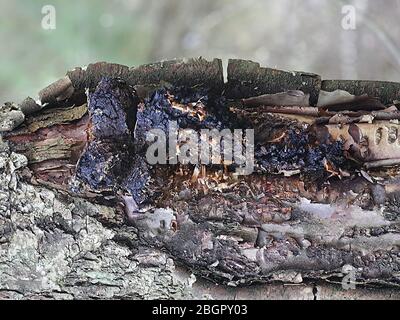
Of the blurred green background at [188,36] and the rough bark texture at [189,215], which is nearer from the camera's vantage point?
the rough bark texture at [189,215]

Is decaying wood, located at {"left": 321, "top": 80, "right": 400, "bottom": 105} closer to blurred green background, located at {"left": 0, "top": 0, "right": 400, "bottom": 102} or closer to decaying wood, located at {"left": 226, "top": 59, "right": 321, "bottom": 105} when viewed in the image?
decaying wood, located at {"left": 226, "top": 59, "right": 321, "bottom": 105}

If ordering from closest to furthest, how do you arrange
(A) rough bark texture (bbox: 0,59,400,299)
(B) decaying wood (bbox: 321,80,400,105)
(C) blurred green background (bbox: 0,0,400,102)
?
1. (A) rough bark texture (bbox: 0,59,400,299)
2. (B) decaying wood (bbox: 321,80,400,105)
3. (C) blurred green background (bbox: 0,0,400,102)

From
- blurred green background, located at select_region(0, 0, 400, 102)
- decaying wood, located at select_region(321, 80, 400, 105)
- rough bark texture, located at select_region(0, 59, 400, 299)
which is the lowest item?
rough bark texture, located at select_region(0, 59, 400, 299)

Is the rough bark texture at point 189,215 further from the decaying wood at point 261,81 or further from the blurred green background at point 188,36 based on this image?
the blurred green background at point 188,36

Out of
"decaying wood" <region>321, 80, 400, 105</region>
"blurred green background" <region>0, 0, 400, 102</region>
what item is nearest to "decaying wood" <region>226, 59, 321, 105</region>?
"decaying wood" <region>321, 80, 400, 105</region>

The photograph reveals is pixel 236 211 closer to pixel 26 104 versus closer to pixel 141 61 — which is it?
pixel 26 104

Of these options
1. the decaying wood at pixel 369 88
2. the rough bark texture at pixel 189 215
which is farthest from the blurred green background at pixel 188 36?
the rough bark texture at pixel 189 215
